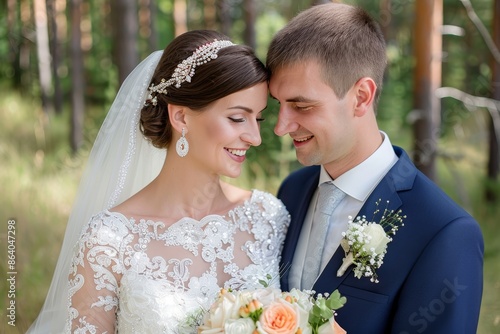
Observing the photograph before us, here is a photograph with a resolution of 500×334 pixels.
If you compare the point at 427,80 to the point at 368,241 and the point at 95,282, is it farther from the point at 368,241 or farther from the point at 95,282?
Answer: the point at 95,282

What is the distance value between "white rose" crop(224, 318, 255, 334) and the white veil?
1522 millimetres

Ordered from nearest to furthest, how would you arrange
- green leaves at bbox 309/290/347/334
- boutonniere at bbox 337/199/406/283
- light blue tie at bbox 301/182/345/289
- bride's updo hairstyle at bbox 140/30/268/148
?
1. green leaves at bbox 309/290/347/334
2. boutonniere at bbox 337/199/406/283
3. bride's updo hairstyle at bbox 140/30/268/148
4. light blue tie at bbox 301/182/345/289

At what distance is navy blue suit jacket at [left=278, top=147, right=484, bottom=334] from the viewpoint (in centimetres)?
293

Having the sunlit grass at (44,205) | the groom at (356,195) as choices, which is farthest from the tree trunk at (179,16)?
the groom at (356,195)

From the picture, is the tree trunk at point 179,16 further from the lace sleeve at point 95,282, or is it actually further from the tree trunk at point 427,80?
the lace sleeve at point 95,282

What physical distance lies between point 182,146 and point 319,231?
35.1 inches

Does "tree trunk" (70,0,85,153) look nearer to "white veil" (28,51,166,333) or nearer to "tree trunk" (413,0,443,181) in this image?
"tree trunk" (413,0,443,181)

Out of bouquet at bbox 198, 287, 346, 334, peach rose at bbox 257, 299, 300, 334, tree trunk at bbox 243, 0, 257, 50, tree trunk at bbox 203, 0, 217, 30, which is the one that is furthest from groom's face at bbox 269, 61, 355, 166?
tree trunk at bbox 203, 0, 217, 30

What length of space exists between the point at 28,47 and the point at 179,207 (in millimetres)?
18234

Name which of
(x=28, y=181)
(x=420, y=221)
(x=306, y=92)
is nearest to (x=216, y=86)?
(x=306, y=92)

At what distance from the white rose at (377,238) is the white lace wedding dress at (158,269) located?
0.72m

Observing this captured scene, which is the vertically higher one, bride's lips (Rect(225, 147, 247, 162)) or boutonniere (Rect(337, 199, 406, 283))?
bride's lips (Rect(225, 147, 247, 162))

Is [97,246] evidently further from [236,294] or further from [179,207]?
[236,294]

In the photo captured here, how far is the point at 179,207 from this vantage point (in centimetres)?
360
